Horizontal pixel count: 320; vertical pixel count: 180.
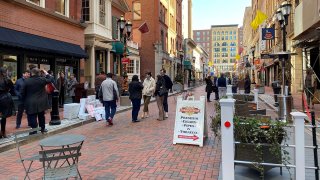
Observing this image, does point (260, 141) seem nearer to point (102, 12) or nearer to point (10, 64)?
point (10, 64)

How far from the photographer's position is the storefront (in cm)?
1356

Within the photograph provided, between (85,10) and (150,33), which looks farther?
(150,33)

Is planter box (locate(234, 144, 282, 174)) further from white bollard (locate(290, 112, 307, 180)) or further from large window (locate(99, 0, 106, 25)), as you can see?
large window (locate(99, 0, 106, 25))

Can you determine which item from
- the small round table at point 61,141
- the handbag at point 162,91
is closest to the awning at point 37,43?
the handbag at point 162,91

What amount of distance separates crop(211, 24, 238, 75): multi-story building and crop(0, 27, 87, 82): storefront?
136766 millimetres

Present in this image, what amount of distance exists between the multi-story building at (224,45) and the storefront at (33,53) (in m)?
137

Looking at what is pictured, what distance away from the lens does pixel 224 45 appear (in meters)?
155

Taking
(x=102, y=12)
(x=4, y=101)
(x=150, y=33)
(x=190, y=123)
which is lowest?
(x=190, y=123)

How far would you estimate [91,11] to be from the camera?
22.8 m

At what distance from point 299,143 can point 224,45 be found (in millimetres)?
154702

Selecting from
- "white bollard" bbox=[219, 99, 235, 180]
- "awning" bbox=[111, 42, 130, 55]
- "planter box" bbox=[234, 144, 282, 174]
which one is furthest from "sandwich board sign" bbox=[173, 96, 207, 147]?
"awning" bbox=[111, 42, 130, 55]

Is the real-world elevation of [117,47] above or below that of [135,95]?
above

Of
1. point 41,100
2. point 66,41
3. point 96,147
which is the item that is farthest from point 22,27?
point 96,147

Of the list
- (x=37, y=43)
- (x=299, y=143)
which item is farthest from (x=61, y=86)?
(x=299, y=143)
